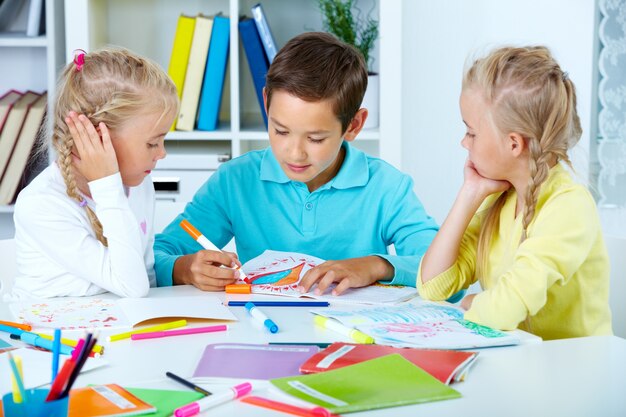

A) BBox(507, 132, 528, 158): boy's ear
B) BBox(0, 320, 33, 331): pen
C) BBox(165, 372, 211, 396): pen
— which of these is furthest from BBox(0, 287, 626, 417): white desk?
BBox(507, 132, 528, 158): boy's ear

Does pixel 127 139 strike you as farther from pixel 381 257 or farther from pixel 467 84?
pixel 467 84

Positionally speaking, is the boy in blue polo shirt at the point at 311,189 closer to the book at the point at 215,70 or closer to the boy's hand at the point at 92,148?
the boy's hand at the point at 92,148

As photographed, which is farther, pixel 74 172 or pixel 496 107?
pixel 74 172

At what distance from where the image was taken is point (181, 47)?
2574 mm

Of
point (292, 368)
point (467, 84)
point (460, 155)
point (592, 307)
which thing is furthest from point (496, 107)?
point (460, 155)

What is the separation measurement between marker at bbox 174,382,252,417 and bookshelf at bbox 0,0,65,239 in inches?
79.3

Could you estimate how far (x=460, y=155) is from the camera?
3092 mm

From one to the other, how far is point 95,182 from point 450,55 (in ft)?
6.37

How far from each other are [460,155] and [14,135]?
1.56 m

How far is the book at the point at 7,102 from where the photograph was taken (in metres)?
2.64

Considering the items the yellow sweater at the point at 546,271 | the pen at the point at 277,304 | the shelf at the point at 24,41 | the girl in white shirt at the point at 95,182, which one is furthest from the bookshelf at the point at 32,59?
the yellow sweater at the point at 546,271

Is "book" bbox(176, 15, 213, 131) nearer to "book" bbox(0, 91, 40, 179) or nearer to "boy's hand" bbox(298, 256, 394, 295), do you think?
"book" bbox(0, 91, 40, 179)

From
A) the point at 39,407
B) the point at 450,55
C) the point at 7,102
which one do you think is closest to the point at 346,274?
the point at 39,407

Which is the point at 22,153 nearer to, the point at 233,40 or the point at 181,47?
the point at 181,47
